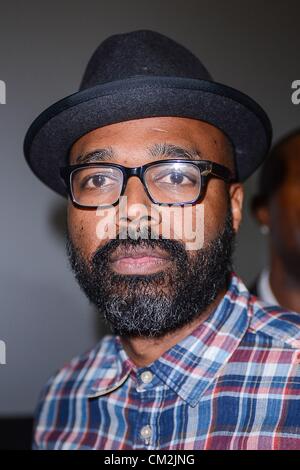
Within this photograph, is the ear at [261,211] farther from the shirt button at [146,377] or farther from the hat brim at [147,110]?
the shirt button at [146,377]

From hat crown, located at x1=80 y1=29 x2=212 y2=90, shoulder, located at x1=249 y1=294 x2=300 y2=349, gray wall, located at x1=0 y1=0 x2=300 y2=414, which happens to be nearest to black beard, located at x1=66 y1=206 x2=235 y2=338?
shoulder, located at x1=249 y1=294 x2=300 y2=349

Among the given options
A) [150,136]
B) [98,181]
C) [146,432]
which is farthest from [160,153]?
[146,432]

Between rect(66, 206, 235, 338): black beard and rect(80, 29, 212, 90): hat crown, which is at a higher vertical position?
rect(80, 29, 212, 90): hat crown

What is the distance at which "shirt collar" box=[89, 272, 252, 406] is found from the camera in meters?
0.95

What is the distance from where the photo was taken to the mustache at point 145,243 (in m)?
0.92

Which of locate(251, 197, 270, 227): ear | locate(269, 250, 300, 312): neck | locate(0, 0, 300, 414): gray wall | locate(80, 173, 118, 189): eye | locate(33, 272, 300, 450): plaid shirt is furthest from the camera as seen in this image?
locate(251, 197, 270, 227): ear

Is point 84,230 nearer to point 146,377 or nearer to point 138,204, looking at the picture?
point 138,204

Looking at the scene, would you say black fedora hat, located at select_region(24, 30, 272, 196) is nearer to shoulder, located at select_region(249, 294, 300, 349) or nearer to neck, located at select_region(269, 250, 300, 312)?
shoulder, located at select_region(249, 294, 300, 349)

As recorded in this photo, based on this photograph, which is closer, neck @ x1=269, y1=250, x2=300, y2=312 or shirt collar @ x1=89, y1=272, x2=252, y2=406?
shirt collar @ x1=89, y1=272, x2=252, y2=406

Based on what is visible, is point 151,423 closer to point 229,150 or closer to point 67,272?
point 229,150

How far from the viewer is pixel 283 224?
175 centimetres

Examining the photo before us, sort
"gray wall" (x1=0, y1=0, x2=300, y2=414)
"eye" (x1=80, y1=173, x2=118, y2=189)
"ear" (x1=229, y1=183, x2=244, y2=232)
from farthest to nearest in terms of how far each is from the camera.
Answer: "gray wall" (x1=0, y1=0, x2=300, y2=414) < "ear" (x1=229, y1=183, x2=244, y2=232) < "eye" (x1=80, y1=173, x2=118, y2=189)

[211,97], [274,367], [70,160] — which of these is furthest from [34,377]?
[211,97]

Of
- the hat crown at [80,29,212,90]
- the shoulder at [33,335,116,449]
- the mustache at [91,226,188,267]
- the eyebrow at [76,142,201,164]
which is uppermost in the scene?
the hat crown at [80,29,212,90]
